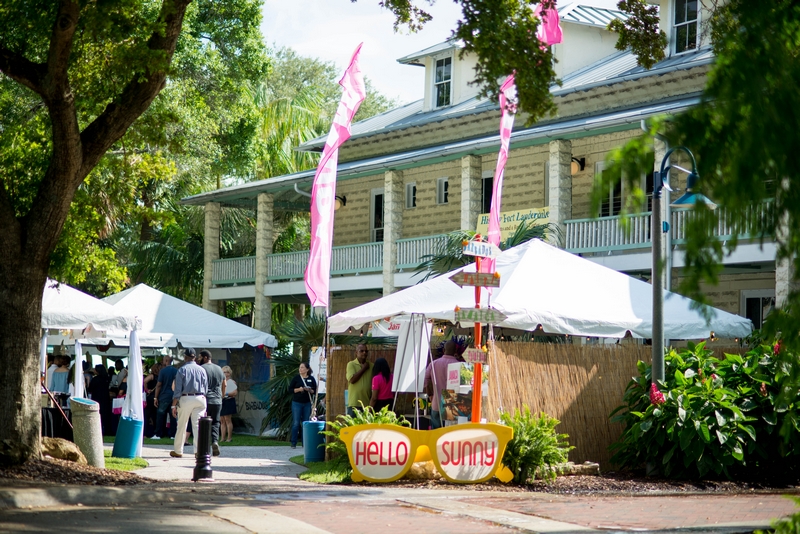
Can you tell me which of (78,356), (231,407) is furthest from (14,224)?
(231,407)

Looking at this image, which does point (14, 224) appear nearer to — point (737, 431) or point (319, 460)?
point (319, 460)

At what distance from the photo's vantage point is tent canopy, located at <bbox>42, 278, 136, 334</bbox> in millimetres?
16422

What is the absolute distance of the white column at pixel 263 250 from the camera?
28.3 meters

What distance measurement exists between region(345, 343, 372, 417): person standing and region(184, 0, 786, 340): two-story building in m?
4.81

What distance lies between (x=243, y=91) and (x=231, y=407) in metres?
8.23

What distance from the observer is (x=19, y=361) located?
10.4m

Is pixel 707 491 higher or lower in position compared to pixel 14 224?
lower

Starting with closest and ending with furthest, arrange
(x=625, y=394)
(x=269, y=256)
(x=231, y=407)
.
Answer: (x=625, y=394) → (x=231, y=407) → (x=269, y=256)

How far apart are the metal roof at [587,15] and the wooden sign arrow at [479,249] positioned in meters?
13.9

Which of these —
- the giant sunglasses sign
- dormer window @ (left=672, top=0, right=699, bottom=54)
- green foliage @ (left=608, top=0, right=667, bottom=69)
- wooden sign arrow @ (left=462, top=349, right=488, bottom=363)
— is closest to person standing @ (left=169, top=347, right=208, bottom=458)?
the giant sunglasses sign

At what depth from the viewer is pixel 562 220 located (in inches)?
837

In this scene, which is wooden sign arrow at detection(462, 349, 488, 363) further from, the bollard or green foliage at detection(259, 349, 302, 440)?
green foliage at detection(259, 349, 302, 440)

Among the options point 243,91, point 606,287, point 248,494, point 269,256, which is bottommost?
point 248,494

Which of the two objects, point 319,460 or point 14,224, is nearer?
point 14,224
